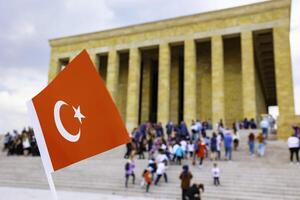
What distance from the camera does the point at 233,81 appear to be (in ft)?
89.7

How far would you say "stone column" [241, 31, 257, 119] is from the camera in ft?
77.0

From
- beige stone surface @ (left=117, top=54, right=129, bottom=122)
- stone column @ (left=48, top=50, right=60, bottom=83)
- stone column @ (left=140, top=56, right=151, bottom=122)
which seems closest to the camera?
stone column @ (left=140, top=56, right=151, bottom=122)

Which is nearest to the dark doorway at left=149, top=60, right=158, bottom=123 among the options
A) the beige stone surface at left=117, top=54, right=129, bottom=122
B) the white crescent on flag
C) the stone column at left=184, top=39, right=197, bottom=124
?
the beige stone surface at left=117, top=54, right=129, bottom=122

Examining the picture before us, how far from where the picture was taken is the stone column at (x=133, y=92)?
91.5 feet

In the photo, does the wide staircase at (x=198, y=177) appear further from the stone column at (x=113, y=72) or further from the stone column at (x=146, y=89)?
the stone column at (x=146, y=89)

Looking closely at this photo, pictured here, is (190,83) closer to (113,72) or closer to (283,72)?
(283,72)

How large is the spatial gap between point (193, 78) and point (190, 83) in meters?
0.52

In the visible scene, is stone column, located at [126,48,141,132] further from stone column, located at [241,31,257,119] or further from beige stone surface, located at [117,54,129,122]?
stone column, located at [241,31,257,119]

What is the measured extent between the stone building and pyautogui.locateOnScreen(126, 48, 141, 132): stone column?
94 mm

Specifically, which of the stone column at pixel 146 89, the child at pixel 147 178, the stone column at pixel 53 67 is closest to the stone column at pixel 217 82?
the stone column at pixel 146 89

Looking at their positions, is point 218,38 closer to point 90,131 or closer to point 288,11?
point 288,11

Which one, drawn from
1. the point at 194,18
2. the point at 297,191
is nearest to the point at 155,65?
the point at 194,18

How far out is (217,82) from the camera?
25125 millimetres

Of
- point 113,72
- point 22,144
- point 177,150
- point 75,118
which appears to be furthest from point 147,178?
point 113,72
